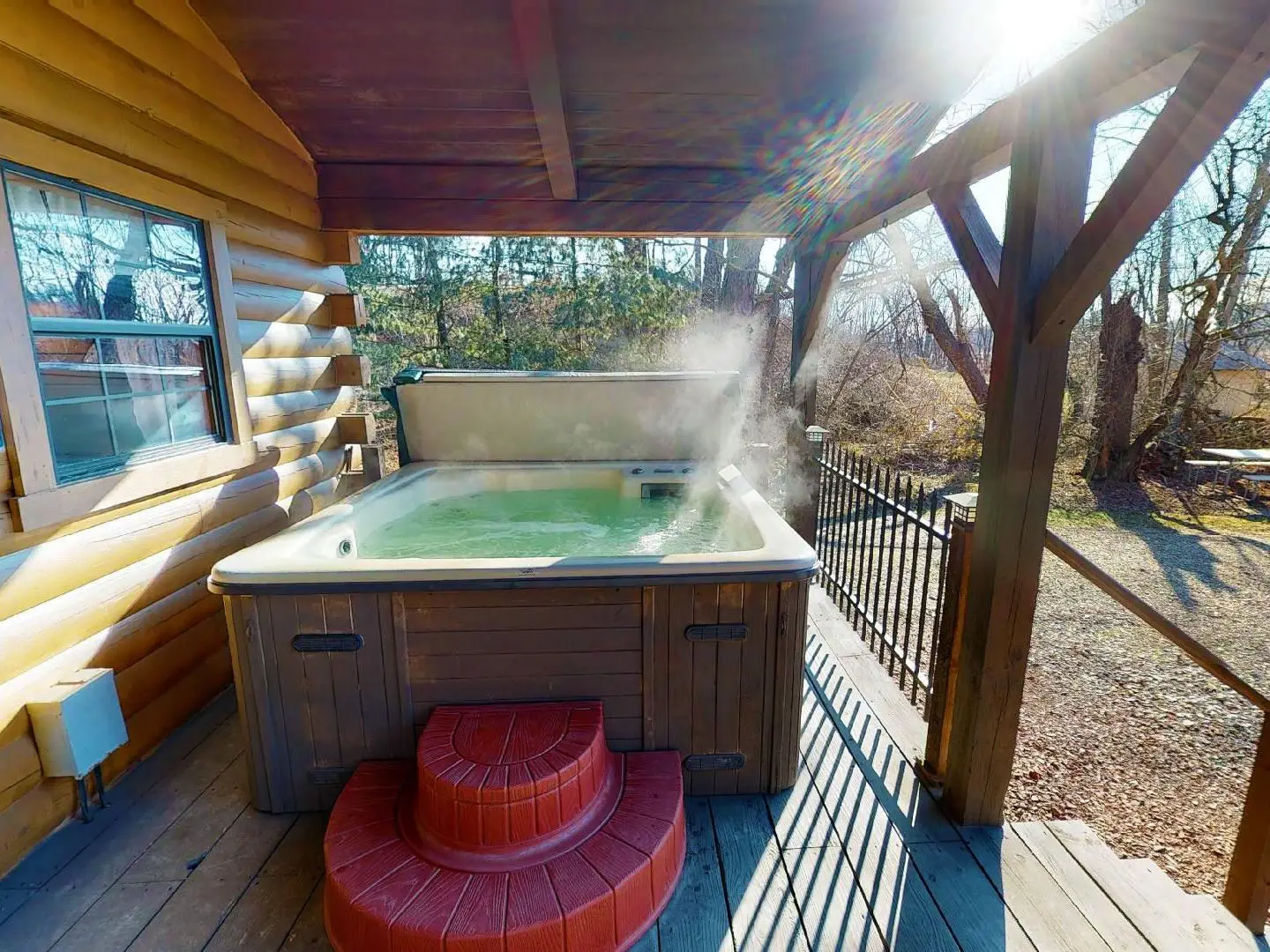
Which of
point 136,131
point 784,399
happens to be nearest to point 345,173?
point 136,131

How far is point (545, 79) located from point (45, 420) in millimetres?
1770

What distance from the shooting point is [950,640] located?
1.89m

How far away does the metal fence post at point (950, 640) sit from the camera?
180 cm

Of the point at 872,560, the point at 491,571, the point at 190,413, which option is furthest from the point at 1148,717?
the point at 190,413

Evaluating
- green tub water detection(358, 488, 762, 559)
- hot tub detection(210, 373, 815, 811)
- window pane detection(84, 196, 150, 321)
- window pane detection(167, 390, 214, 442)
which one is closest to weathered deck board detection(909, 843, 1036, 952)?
hot tub detection(210, 373, 815, 811)

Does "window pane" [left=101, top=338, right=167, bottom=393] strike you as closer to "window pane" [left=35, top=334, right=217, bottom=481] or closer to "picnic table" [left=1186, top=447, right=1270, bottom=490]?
"window pane" [left=35, top=334, right=217, bottom=481]

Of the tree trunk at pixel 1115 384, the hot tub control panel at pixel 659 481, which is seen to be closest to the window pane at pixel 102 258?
the hot tub control panel at pixel 659 481

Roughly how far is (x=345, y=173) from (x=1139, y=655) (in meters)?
5.00

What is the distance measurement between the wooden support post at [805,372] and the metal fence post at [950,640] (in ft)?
5.69

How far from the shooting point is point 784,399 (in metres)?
7.81

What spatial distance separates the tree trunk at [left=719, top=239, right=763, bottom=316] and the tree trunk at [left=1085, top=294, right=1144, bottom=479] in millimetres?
4045

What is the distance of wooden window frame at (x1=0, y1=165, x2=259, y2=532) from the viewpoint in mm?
1485

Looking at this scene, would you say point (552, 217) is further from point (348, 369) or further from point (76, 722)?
point (76, 722)

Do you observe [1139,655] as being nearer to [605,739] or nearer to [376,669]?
[605,739]
